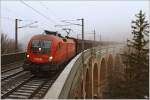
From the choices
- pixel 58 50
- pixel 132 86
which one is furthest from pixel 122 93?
pixel 58 50

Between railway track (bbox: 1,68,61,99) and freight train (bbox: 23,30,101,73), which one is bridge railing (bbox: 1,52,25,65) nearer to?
freight train (bbox: 23,30,101,73)

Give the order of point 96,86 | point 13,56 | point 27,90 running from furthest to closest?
1. point 96,86
2. point 13,56
3. point 27,90

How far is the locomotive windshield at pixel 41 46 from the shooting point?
16422 mm

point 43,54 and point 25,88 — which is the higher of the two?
point 43,54

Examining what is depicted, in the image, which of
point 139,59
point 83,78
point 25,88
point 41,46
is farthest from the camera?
point 139,59

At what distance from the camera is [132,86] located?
41594 millimetres

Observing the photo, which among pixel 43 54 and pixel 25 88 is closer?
pixel 25 88

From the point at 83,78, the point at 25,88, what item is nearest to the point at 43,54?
the point at 25,88

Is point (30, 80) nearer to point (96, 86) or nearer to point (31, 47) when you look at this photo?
point (31, 47)

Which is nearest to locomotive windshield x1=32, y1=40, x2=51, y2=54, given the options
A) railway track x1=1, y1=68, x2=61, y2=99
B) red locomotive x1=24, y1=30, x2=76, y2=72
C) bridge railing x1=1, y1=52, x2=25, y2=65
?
red locomotive x1=24, y1=30, x2=76, y2=72

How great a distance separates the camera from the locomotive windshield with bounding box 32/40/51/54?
16422mm

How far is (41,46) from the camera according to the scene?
16484mm

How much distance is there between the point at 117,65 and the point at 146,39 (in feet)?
58.4

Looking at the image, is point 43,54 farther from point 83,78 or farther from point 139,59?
point 139,59
